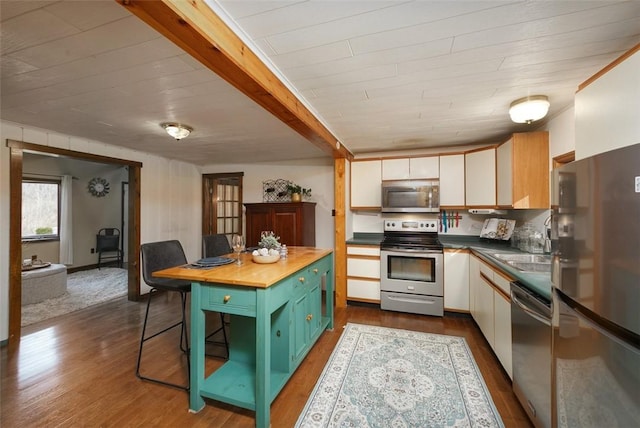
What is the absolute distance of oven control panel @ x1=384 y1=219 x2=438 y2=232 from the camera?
3580mm

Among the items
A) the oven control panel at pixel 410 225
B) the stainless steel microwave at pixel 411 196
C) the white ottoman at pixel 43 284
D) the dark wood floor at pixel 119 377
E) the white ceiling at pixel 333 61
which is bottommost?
the dark wood floor at pixel 119 377

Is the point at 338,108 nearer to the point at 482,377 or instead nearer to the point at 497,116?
the point at 497,116

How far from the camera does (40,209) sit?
5.11 m

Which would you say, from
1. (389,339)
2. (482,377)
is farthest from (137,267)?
(482,377)

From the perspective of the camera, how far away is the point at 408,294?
3266 mm

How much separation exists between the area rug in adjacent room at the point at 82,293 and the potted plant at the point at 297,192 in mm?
3122

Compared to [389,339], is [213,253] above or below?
above

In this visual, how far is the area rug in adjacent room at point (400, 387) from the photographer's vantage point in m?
1.62

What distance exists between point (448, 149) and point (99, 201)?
289 inches

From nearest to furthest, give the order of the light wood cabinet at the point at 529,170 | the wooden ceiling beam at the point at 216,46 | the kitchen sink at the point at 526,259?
the wooden ceiling beam at the point at 216,46, the kitchen sink at the point at 526,259, the light wood cabinet at the point at 529,170

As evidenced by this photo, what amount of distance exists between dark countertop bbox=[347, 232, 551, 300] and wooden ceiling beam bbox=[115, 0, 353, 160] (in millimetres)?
1882

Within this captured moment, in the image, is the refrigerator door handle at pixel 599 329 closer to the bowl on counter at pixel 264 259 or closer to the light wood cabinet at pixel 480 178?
the bowl on counter at pixel 264 259

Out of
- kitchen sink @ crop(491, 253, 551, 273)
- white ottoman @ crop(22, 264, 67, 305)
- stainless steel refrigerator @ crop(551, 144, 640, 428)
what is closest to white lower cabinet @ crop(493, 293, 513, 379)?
kitchen sink @ crop(491, 253, 551, 273)

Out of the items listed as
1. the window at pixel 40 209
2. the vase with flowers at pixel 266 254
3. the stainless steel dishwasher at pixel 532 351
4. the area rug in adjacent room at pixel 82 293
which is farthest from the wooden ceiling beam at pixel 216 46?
the window at pixel 40 209
